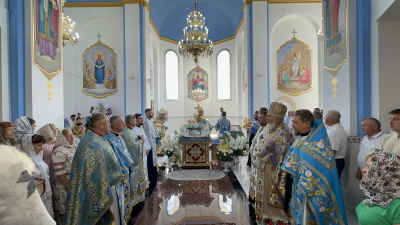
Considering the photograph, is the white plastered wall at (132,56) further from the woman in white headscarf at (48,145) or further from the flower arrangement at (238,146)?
the woman in white headscarf at (48,145)

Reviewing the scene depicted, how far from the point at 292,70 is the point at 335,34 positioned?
8.77 metres

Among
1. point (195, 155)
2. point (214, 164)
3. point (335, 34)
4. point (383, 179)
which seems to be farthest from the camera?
point (195, 155)

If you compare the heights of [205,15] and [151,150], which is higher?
[205,15]

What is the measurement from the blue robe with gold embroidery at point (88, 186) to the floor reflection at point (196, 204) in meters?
1.58

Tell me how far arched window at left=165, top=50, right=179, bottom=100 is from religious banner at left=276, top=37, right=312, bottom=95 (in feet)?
30.0

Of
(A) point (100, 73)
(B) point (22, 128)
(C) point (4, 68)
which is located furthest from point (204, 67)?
(B) point (22, 128)

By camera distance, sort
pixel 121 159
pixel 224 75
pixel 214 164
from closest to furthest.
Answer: pixel 121 159, pixel 214 164, pixel 224 75

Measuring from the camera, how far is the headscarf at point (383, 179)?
196 cm

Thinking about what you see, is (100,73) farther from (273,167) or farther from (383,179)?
(383,179)

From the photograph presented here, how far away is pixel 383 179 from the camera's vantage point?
6.54 ft

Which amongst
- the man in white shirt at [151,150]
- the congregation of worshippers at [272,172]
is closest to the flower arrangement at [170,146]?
the man in white shirt at [151,150]

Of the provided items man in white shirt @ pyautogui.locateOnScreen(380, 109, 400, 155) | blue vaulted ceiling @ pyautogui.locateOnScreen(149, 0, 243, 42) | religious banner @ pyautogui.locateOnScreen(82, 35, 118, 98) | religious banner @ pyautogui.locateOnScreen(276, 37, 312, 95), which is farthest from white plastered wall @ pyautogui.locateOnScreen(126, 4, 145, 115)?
man in white shirt @ pyautogui.locateOnScreen(380, 109, 400, 155)

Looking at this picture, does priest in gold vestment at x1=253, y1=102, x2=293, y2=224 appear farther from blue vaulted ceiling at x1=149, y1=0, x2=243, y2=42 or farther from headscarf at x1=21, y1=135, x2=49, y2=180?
blue vaulted ceiling at x1=149, y1=0, x2=243, y2=42

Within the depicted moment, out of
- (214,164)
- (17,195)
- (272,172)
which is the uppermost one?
(17,195)
